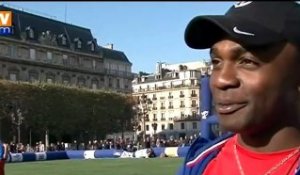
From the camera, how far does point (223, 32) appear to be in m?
2.00

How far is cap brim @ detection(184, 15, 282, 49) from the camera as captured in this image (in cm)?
185

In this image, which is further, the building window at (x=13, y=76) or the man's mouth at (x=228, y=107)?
the building window at (x=13, y=76)

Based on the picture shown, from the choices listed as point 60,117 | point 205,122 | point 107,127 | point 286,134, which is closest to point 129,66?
point 107,127

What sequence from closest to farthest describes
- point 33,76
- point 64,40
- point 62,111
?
1. point 62,111
2. point 33,76
3. point 64,40

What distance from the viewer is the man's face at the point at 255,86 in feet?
6.22

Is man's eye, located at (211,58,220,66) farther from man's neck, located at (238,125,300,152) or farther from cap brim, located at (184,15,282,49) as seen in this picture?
man's neck, located at (238,125,300,152)

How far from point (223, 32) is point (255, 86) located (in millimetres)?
242

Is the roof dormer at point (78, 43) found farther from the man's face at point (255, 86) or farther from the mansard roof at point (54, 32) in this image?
the man's face at point (255, 86)

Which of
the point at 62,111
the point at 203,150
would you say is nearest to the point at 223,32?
the point at 203,150

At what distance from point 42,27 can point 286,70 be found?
88.4m

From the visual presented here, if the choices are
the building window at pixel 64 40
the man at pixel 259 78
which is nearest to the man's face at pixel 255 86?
the man at pixel 259 78

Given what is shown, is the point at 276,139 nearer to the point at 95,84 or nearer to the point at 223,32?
the point at 223,32

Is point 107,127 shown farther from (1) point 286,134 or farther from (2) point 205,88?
(1) point 286,134

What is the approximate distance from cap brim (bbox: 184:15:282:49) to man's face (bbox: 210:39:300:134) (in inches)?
2.1
